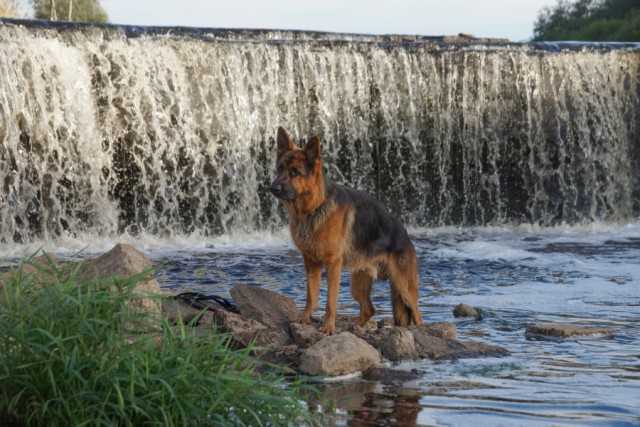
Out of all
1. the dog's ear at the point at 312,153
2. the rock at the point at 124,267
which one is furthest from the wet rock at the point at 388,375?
the dog's ear at the point at 312,153

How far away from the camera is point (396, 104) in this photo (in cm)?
1631

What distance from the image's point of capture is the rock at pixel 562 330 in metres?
6.56

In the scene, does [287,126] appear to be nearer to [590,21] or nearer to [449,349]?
[449,349]

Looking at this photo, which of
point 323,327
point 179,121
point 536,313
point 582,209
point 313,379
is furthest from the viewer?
point 582,209

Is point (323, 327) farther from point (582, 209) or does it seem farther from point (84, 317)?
point (582, 209)

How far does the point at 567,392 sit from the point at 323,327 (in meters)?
1.71

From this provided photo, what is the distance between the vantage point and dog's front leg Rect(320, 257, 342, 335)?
6.25m

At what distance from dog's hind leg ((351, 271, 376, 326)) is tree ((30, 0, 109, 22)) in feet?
120

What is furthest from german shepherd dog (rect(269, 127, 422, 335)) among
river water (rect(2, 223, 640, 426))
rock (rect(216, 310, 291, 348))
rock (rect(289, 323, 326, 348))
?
river water (rect(2, 223, 640, 426))

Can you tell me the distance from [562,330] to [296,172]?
197cm

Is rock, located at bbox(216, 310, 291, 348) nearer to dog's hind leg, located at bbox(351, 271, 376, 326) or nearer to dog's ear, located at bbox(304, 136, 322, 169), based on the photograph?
dog's hind leg, located at bbox(351, 271, 376, 326)

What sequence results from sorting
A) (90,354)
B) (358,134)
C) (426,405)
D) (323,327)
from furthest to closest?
(358,134), (323,327), (426,405), (90,354)

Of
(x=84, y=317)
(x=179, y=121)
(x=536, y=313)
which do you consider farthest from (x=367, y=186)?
(x=84, y=317)

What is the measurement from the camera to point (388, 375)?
532cm
